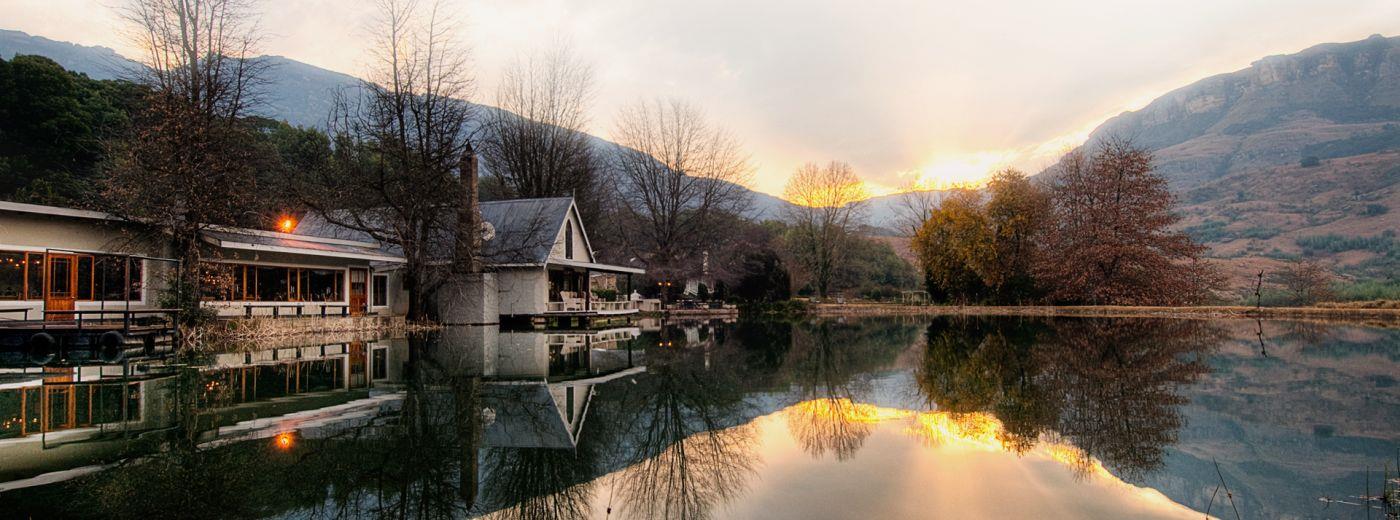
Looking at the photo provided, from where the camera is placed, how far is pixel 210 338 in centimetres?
1630

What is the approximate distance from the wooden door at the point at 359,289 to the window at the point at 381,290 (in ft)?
2.70

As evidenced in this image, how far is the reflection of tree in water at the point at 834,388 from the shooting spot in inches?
253

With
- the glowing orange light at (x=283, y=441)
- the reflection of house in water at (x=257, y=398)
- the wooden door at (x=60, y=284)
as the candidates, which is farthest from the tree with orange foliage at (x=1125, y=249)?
the wooden door at (x=60, y=284)

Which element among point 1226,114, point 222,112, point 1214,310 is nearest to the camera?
point 222,112

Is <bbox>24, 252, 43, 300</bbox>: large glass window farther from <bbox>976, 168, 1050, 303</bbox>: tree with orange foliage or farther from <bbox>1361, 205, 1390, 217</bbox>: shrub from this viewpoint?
<bbox>1361, 205, 1390, 217</bbox>: shrub

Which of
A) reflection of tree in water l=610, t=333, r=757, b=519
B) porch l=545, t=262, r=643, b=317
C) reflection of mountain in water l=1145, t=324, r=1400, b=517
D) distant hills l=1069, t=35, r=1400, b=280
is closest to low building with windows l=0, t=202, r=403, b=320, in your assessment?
porch l=545, t=262, r=643, b=317

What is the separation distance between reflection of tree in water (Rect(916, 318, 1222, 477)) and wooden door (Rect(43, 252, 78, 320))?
60.5 feet

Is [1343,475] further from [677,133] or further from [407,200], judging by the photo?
[677,133]

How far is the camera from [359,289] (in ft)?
79.8

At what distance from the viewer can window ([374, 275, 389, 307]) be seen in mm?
25297

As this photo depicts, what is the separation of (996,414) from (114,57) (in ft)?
77.9

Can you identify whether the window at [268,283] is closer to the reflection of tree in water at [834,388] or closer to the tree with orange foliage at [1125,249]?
the reflection of tree in water at [834,388]

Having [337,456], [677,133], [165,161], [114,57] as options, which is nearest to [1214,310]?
[677,133]

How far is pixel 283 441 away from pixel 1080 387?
903 centimetres
